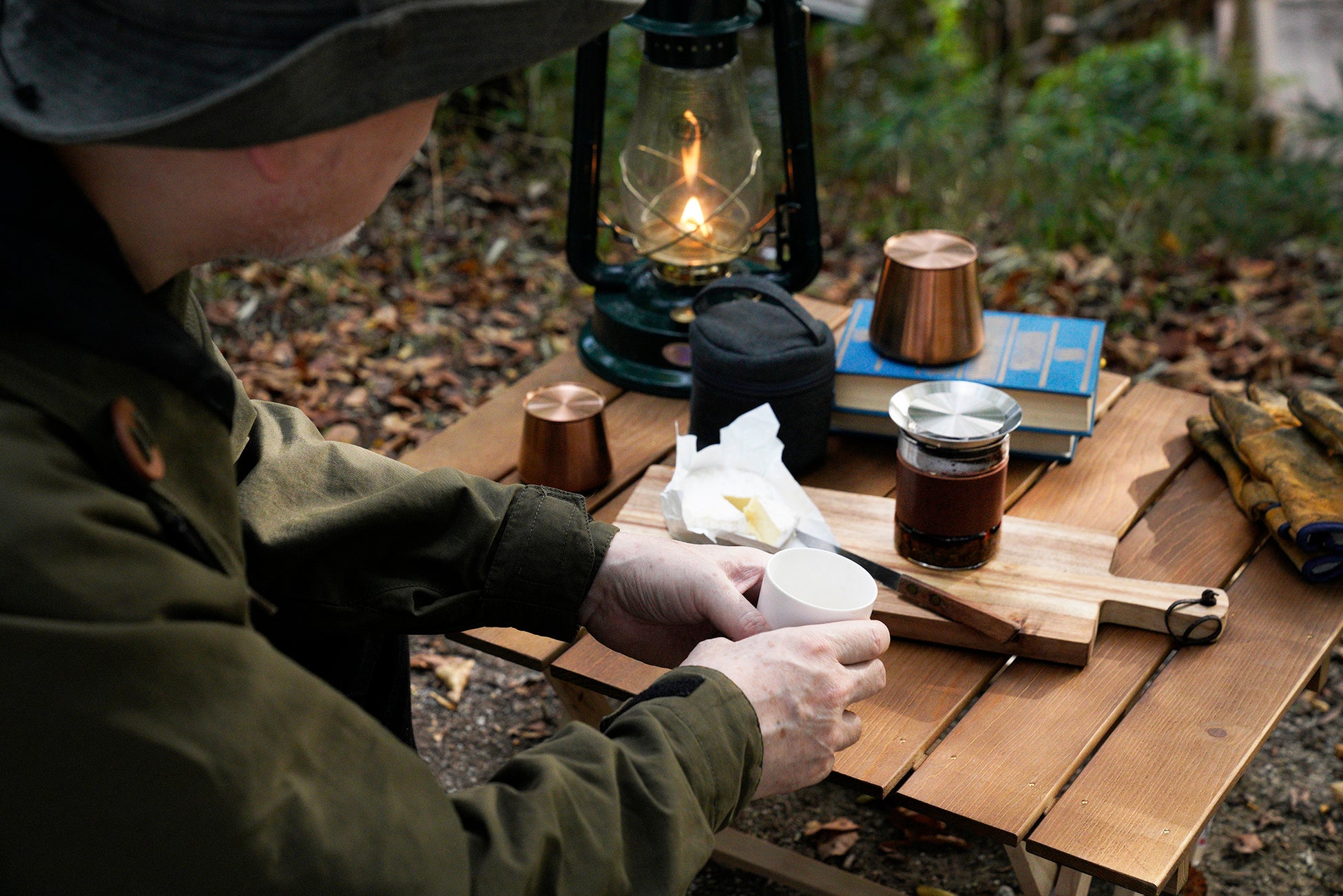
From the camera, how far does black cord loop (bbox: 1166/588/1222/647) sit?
68.0 inches

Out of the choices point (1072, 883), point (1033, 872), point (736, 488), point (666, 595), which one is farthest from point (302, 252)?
point (1072, 883)

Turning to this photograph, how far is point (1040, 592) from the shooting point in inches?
69.6

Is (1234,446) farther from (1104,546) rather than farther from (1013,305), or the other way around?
(1013,305)

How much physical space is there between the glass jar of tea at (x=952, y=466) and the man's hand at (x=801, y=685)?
0.32 m

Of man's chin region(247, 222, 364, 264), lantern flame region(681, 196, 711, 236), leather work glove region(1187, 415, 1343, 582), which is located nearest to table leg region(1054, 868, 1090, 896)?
leather work glove region(1187, 415, 1343, 582)

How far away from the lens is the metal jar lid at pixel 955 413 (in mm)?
1688

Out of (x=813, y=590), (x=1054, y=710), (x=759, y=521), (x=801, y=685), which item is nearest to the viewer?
(x=801, y=685)

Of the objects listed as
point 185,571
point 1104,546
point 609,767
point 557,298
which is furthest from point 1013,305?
point 185,571

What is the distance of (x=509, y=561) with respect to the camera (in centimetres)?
164

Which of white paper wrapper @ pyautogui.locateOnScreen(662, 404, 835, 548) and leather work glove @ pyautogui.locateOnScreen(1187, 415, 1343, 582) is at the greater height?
white paper wrapper @ pyautogui.locateOnScreen(662, 404, 835, 548)

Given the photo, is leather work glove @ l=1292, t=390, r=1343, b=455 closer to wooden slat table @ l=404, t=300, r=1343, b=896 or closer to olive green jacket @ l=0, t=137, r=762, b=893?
wooden slat table @ l=404, t=300, r=1343, b=896

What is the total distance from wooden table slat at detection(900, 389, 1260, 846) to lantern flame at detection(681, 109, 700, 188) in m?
0.99

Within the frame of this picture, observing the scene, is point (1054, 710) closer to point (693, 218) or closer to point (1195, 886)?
point (1195, 886)

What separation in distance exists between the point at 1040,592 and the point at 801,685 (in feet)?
1.76
